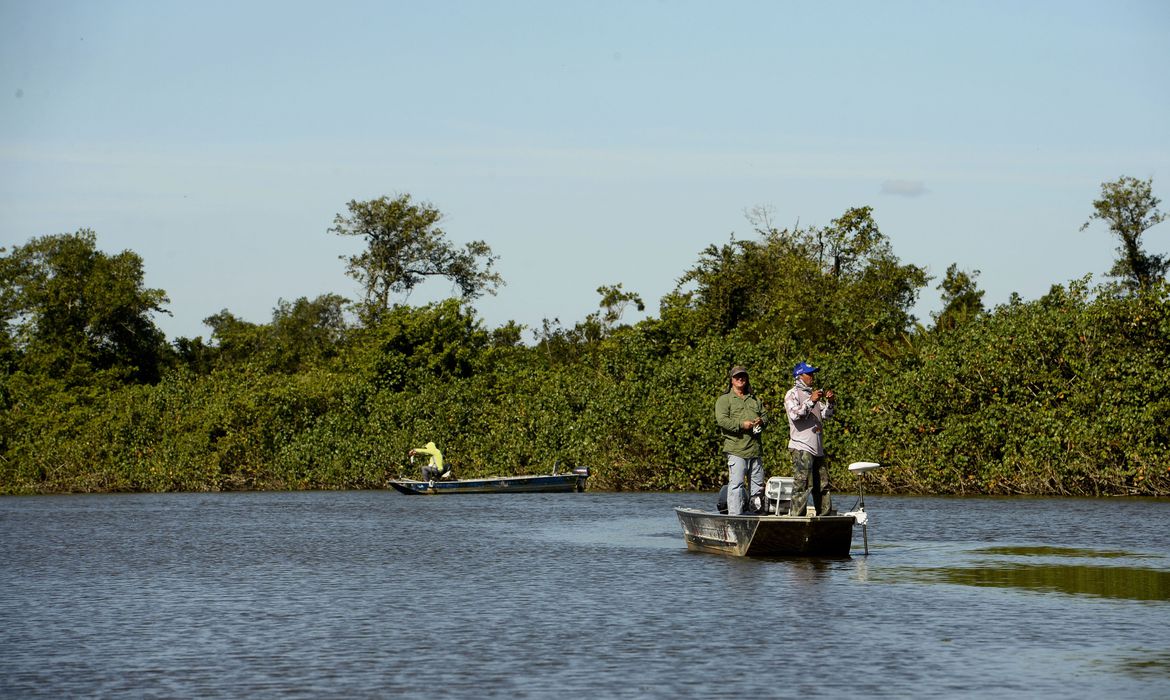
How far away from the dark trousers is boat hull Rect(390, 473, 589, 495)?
2616 cm

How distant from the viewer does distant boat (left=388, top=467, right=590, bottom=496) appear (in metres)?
45.3

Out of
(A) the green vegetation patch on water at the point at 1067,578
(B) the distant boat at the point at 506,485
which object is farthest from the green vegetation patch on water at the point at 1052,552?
(B) the distant boat at the point at 506,485

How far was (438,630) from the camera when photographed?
44.3 feet

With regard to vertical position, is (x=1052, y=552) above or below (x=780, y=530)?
below

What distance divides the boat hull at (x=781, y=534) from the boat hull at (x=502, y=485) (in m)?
24.9

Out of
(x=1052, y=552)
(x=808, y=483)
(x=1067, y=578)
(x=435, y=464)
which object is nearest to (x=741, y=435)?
(x=808, y=483)

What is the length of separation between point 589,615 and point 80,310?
63332 millimetres

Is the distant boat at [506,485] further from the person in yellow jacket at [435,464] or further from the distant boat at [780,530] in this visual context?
the distant boat at [780,530]

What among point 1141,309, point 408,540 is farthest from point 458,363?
point 408,540

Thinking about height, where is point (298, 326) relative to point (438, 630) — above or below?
above

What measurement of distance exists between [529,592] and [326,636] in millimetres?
3883

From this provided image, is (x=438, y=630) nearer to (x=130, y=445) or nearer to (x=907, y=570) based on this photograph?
(x=907, y=570)

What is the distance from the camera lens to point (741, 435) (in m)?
19.8

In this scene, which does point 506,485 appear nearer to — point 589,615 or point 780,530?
point 780,530
